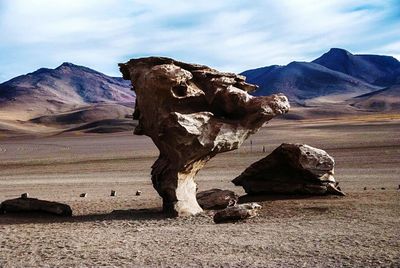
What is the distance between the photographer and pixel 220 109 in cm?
1833

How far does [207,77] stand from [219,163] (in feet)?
70.0

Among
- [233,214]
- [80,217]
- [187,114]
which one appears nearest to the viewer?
[233,214]

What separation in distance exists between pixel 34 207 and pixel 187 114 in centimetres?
614

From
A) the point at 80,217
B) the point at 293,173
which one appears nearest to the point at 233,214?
the point at 293,173

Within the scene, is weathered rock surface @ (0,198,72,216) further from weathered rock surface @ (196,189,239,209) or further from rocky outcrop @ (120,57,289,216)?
weathered rock surface @ (196,189,239,209)

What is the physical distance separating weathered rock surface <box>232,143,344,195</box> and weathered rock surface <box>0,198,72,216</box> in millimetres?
6830

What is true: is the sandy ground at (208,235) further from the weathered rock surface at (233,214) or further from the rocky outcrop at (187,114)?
the rocky outcrop at (187,114)

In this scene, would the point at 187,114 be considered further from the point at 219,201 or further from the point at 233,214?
the point at 233,214

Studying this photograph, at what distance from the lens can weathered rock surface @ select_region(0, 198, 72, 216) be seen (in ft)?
58.7

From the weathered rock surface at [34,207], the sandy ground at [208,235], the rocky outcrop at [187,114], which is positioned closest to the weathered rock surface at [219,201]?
the rocky outcrop at [187,114]

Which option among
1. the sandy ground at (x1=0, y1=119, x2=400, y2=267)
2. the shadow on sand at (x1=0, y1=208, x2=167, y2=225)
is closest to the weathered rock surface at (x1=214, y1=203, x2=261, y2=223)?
the sandy ground at (x1=0, y1=119, x2=400, y2=267)

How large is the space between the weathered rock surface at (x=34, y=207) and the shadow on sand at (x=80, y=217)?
0.15 m

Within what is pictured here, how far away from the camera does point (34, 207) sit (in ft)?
58.7

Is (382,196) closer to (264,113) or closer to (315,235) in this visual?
(264,113)
